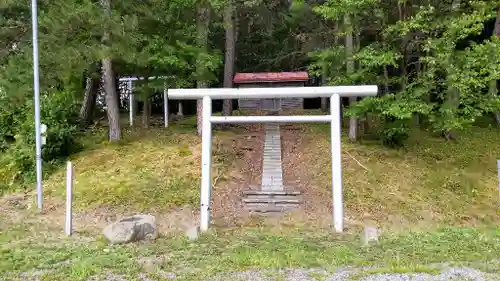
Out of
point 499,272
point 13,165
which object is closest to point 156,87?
point 13,165

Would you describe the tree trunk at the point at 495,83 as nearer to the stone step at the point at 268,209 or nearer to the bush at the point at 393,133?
the bush at the point at 393,133

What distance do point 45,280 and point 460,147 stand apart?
1269 cm

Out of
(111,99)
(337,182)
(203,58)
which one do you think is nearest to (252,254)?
(337,182)

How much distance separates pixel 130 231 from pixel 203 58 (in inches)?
273

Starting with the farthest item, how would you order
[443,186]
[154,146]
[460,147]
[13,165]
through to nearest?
[460,147] < [154,146] < [13,165] < [443,186]

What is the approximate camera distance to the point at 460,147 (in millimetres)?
14219

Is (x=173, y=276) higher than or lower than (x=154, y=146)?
lower

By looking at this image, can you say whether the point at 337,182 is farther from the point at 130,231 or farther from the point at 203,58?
the point at 203,58

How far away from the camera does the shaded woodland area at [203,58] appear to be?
1080 cm

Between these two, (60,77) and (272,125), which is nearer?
(60,77)

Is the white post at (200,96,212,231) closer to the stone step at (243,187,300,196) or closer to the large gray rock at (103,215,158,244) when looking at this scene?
the large gray rock at (103,215,158,244)

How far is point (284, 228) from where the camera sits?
28.7 ft

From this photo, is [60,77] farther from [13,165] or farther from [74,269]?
[74,269]

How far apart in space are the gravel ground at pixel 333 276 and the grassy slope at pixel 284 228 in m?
0.19
